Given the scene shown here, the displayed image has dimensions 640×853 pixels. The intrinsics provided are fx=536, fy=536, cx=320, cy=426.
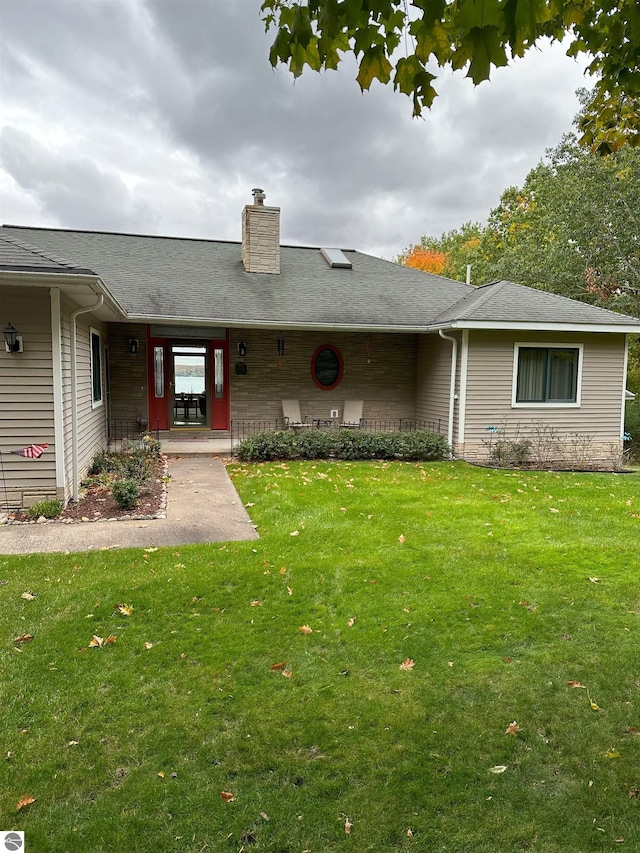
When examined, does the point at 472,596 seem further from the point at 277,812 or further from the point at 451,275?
the point at 451,275

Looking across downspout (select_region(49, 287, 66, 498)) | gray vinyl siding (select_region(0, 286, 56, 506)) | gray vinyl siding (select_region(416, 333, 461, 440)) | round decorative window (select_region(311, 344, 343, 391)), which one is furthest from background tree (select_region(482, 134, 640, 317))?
gray vinyl siding (select_region(0, 286, 56, 506))

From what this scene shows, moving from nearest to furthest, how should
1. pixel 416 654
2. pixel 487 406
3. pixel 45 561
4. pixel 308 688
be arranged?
pixel 308 688 → pixel 416 654 → pixel 45 561 → pixel 487 406

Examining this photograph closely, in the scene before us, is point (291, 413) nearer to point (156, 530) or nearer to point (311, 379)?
point (311, 379)

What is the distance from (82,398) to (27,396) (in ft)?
5.27

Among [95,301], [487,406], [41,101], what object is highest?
[41,101]

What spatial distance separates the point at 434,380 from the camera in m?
12.5

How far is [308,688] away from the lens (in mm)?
3070

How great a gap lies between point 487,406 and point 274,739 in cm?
948

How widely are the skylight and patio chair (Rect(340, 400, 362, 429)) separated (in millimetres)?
4425

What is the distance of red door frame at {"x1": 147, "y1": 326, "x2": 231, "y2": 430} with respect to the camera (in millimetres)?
12234

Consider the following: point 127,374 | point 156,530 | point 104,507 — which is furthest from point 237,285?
point 156,530

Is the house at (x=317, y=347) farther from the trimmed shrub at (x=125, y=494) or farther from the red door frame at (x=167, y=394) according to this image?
the trimmed shrub at (x=125, y=494)

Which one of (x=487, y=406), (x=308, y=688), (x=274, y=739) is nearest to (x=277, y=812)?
(x=274, y=739)

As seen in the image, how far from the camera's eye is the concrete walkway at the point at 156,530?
17.7 feet
